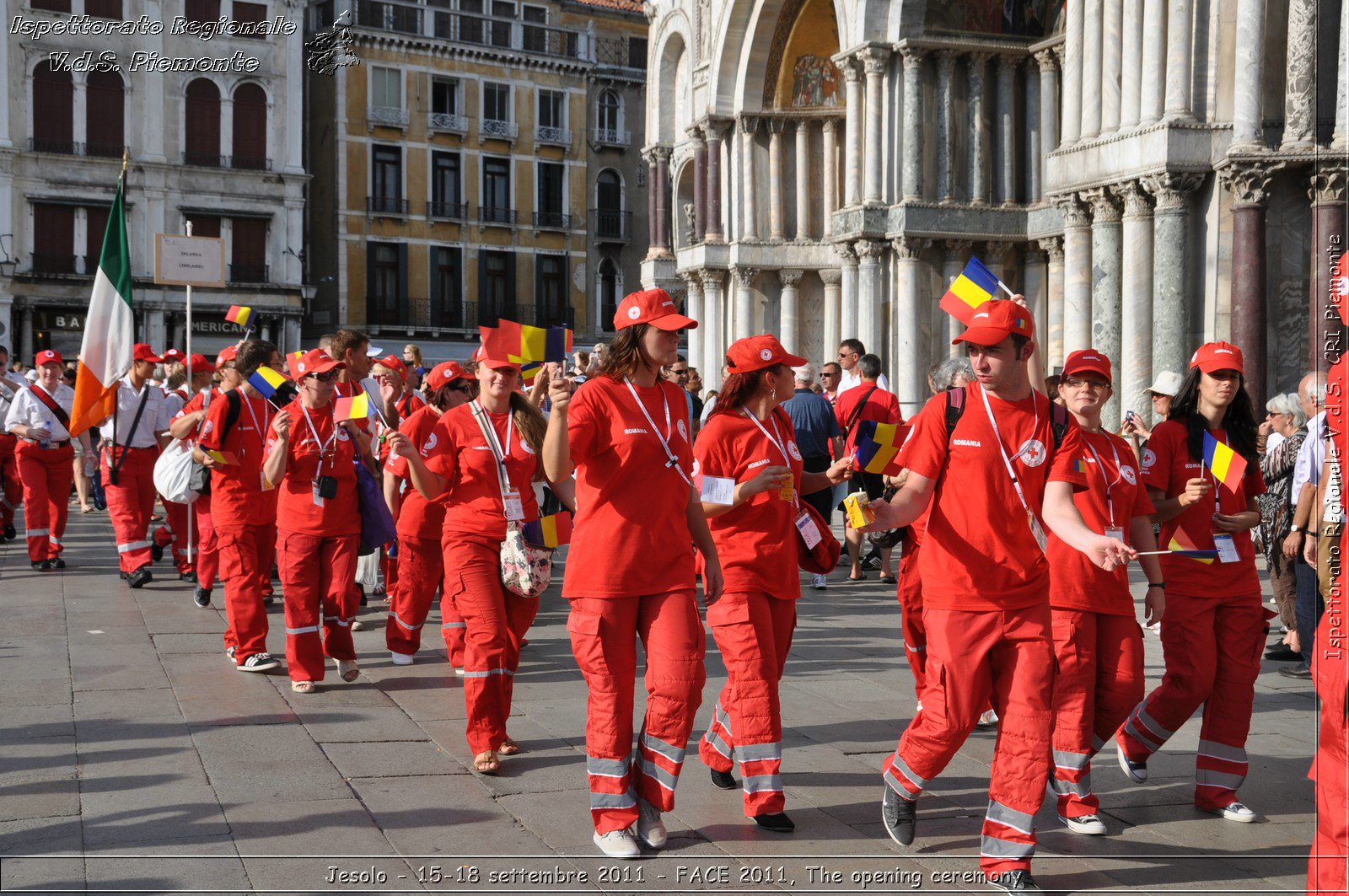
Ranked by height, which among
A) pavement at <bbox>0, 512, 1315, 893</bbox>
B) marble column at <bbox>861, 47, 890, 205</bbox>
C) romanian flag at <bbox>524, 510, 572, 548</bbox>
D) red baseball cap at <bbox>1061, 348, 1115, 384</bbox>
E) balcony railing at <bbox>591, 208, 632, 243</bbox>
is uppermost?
balcony railing at <bbox>591, 208, 632, 243</bbox>

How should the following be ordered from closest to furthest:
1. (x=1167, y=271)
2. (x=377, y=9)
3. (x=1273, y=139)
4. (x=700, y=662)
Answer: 1. (x=700, y=662)
2. (x=1273, y=139)
3. (x=1167, y=271)
4. (x=377, y=9)

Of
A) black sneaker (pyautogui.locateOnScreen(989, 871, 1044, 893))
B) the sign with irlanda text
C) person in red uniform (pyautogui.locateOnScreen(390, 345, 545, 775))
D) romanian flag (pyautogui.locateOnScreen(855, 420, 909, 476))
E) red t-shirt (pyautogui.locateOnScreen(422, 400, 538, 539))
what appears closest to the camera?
black sneaker (pyautogui.locateOnScreen(989, 871, 1044, 893))

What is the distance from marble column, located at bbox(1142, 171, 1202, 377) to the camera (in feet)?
45.9

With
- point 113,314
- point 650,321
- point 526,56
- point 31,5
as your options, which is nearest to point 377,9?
point 526,56

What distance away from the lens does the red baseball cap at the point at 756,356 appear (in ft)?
19.7

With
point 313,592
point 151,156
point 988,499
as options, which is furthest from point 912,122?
point 151,156

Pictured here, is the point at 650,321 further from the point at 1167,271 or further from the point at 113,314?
the point at 1167,271

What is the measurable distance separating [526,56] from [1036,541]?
47.0m

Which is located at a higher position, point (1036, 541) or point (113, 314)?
point (113, 314)

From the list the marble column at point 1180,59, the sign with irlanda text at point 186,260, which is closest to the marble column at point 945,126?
the marble column at point 1180,59

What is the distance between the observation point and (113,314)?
40.5 ft

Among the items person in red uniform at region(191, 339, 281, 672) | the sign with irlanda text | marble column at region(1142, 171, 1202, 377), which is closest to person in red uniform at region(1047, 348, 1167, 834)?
person in red uniform at region(191, 339, 281, 672)

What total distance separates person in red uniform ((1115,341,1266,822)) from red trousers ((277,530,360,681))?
4308 millimetres

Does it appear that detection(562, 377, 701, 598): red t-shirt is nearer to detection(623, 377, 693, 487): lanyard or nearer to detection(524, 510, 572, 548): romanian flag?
detection(623, 377, 693, 487): lanyard
